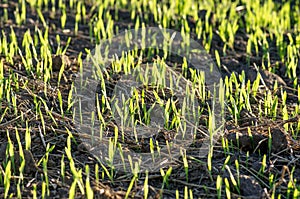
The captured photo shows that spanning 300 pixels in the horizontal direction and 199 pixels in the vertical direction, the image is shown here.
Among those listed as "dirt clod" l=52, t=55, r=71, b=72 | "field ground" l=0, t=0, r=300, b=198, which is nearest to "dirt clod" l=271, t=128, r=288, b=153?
"field ground" l=0, t=0, r=300, b=198

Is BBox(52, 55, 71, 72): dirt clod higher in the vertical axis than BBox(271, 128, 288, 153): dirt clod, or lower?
higher

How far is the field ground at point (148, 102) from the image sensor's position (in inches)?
84.7

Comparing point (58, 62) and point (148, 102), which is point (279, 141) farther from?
point (58, 62)

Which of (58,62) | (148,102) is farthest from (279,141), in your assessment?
(58,62)

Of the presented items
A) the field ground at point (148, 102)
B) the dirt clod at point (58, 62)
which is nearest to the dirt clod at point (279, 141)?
the field ground at point (148, 102)

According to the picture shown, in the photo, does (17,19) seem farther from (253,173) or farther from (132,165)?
(253,173)

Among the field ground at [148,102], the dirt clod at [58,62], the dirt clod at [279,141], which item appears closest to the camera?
the field ground at [148,102]

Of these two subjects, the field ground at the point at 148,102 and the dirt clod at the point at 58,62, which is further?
the dirt clod at the point at 58,62

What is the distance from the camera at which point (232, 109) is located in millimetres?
2725

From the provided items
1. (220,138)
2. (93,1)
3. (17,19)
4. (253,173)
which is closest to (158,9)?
(93,1)

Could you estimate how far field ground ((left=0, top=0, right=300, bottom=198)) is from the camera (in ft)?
7.06

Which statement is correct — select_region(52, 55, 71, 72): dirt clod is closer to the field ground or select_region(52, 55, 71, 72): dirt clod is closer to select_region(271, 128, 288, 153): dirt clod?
the field ground

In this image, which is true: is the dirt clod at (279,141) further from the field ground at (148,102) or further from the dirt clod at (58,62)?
the dirt clod at (58,62)

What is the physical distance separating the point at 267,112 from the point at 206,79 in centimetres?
50
